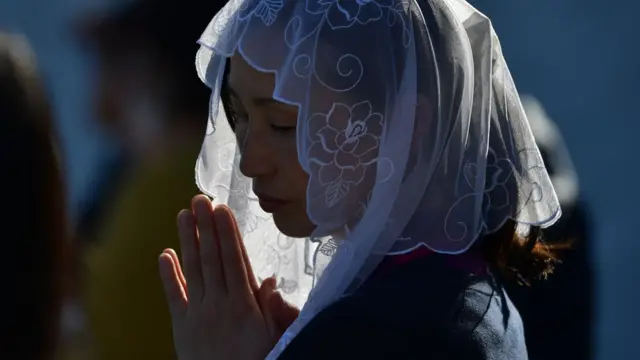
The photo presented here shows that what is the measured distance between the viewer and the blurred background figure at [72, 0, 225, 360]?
201 cm

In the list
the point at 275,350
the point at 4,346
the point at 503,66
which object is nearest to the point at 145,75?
the point at 4,346

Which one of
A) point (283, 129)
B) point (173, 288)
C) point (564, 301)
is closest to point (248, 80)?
point (283, 129)

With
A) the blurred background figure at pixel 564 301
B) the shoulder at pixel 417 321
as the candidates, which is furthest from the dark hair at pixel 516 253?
the blurred background figure at pixel 564 301

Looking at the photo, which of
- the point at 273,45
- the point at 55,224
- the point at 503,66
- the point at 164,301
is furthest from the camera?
the point at 164,301

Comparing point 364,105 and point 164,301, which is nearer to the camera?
point 364,105

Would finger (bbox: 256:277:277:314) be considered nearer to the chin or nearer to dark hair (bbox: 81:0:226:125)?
the chin

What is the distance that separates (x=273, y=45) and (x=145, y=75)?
90 cm

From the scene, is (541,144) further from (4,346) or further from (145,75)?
(4,346)

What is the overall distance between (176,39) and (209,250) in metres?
0.86

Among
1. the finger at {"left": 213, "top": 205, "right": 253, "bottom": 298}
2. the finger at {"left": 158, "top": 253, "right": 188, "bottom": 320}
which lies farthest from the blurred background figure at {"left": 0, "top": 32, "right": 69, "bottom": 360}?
the finger at {"left": 213, "top": 205, "right": 253, "bottom": 298}

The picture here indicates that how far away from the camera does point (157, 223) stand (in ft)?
6.61

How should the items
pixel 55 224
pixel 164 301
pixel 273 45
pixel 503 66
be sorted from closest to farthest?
pixel 273 45
pixel 503 66
pixel 55 224
pixel 164 301

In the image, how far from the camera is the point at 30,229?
158 cm

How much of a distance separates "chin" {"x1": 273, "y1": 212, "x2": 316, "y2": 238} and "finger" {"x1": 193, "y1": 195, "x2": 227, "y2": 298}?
0.09 meters
